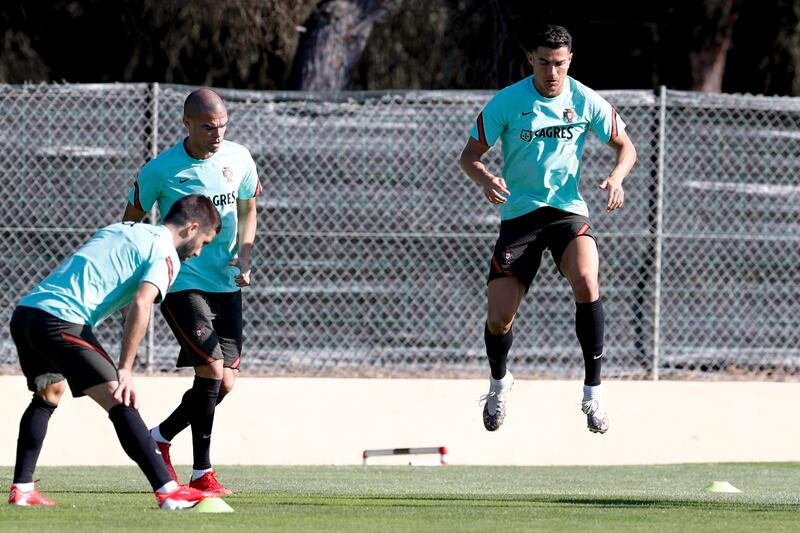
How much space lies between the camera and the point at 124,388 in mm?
5969

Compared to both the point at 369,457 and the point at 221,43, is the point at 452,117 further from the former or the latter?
the point at 221,43

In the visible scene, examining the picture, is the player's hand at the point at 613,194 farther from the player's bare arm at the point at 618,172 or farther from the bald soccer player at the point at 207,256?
the bald soccer player at the point at 207,256

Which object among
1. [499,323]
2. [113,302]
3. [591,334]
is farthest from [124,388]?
[591,334]

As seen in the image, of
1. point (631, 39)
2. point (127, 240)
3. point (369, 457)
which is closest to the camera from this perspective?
point (127, 240)

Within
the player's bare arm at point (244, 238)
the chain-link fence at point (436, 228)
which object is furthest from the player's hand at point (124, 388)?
the chain-link fence at point (436, 228)

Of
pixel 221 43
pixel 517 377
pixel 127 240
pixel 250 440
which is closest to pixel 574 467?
pixel 517 377

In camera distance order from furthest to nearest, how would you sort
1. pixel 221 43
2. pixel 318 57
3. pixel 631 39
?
1. pixel 221 43
2. pixel 631 39
3. pixel 318 57

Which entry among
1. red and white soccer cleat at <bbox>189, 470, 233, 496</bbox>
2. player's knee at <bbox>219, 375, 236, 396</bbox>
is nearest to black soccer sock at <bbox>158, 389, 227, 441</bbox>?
player's knee at <bbox>219, 375, 236, 396</bbox>

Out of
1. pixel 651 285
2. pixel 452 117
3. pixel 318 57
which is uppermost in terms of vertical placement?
pixel 318 57

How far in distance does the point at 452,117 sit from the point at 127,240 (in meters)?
5.48

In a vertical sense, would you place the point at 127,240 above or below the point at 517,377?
above

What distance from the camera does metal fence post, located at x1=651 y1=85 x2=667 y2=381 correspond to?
36.0 ft

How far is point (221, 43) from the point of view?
17.1 m

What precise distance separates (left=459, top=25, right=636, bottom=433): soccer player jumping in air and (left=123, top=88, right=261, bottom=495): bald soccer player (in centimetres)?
128
